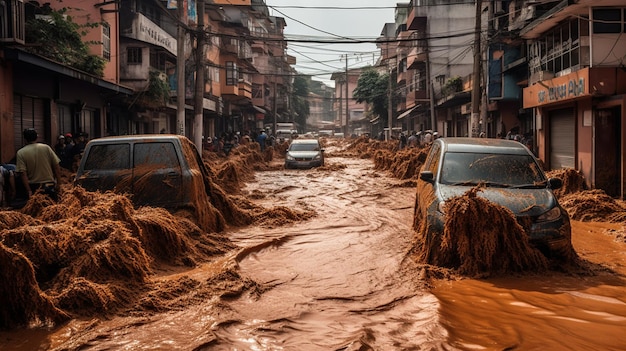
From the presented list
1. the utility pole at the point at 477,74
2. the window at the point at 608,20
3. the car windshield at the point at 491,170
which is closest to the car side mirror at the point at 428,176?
the car windshield at the point at 491,170

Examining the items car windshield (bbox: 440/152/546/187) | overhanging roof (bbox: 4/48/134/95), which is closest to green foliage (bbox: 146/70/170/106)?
overhanging roof (bbox: 4/48/134/95)

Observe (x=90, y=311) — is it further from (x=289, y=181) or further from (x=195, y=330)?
(x=289, y=181)

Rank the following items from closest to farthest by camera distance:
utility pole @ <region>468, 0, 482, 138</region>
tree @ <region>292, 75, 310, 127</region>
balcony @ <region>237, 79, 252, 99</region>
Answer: utility pole @ <region>468, 0, 482, 138</region> → balcony @ <region>237, 79, 252, 99</region> → tree @ <region>292, 75, 310, 127</region>

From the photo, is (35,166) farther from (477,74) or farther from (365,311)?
(477,74)

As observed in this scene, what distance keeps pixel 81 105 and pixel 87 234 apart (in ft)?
54.3

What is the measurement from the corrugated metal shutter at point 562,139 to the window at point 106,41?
17759mm

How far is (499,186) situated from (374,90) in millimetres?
63067

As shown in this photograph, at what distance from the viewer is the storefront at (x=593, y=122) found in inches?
656

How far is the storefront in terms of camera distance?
16.7 meters

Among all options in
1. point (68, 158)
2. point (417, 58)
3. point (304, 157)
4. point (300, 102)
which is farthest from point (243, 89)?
point (300, 102)

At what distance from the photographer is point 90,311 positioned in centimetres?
535

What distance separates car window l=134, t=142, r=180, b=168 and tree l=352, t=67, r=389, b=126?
61.6 m

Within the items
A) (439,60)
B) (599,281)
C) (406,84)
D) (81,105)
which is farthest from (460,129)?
(599,281)

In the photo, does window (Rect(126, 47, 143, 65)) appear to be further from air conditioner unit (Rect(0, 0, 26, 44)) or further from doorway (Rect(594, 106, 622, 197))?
doorway (Rect(594, 106, 622, 197))
